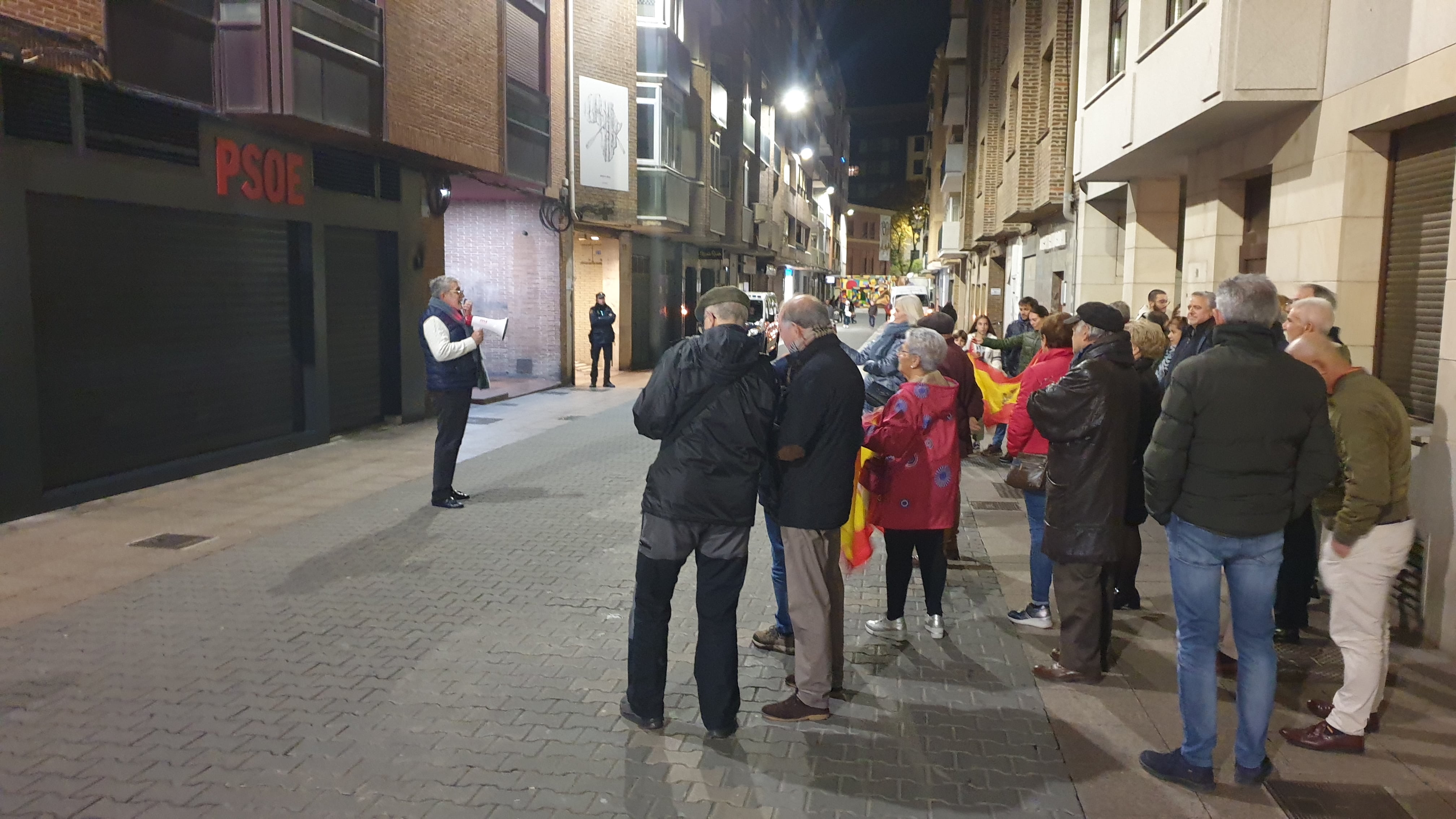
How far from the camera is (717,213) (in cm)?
3127

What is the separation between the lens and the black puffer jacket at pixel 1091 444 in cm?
490

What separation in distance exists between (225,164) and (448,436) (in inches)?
162

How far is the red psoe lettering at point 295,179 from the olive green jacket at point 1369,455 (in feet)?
36.0

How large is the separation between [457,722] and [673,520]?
4.53ft

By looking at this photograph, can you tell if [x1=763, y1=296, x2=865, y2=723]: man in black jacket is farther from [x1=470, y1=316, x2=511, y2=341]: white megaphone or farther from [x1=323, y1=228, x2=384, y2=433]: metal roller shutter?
[x1=323, y1=228, x2=384, y2=433]: metal roller shutter

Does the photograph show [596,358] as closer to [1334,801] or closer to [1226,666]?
[1226,666]

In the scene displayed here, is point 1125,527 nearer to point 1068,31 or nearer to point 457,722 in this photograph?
point 457,722

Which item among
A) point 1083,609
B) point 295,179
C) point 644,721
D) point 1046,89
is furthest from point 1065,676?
point 1046,89

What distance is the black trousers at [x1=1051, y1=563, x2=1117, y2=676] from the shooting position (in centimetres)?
513

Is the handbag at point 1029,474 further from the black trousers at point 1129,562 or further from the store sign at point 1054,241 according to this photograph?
the store sign at point 1054,241

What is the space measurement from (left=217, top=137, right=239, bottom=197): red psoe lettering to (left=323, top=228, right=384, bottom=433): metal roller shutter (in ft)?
6.84

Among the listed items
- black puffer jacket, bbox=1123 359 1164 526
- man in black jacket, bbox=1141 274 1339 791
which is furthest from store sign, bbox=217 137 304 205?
man in black jacket, bbox=1141 274 1339 791

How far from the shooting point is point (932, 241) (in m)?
58.6

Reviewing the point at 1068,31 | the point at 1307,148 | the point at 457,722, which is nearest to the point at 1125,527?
the point at 457,722
